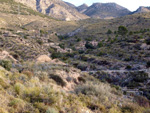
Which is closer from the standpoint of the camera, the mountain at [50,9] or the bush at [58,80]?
the bush at [58,80]

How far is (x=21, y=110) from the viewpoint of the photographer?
14.4 feet

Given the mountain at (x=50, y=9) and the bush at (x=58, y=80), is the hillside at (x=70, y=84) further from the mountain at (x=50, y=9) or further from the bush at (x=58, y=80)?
the mountain at (x=50, y=9)

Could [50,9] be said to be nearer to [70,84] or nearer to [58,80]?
[70,84]

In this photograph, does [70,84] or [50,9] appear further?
[50,9]

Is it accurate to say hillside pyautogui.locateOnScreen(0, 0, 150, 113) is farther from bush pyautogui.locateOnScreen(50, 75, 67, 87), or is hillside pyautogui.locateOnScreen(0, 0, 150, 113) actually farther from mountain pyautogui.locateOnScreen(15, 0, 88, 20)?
mountain pyautogui.locateOnScreen(15, 0, 88, 20)

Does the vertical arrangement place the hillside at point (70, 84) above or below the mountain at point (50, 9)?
below

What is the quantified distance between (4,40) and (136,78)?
1034 inches

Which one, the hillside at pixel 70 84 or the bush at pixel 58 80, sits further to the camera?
the bush at pixel 58 80

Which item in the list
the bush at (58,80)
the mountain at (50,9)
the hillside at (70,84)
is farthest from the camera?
the mountain at (50,9)

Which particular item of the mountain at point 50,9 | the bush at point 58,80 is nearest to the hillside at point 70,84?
the bush at point 58,80

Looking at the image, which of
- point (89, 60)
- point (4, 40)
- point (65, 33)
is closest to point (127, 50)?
point (89, 60)

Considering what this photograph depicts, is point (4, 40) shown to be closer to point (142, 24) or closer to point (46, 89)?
point (46, 89)

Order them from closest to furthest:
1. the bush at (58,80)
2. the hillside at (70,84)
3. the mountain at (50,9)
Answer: the hillside at (70,84) → the bush at (58,80) → the mountain at (50,9)

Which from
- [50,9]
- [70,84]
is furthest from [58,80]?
[50,9]
